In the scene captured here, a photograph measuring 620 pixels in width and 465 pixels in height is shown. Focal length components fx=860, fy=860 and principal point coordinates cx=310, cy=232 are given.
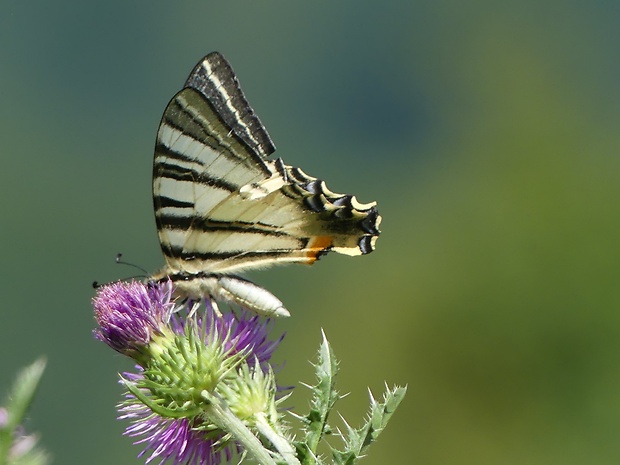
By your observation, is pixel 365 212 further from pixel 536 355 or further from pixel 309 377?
pixel 536 355

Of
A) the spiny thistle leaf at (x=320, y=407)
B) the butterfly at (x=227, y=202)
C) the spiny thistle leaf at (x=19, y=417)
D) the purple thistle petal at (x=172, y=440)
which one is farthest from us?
the butterfly at (x=227, y=202)

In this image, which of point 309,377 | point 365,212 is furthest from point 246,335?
point 309,377

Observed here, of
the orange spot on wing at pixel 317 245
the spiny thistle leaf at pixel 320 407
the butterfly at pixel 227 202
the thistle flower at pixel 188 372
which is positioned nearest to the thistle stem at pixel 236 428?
the thistle flower at pixel 188 372

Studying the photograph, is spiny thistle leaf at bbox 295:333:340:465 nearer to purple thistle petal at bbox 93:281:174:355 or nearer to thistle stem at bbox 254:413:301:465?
thistle stem at bbox 254:413:301:465

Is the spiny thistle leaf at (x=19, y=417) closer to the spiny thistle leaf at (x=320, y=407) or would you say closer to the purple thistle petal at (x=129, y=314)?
the spiny thistle leaf at (x=320, y=407)

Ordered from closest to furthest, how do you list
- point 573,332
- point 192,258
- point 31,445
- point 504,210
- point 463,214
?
point 31,445 → point 192,258 → point 573,332 → point 504,210 → point 463,214

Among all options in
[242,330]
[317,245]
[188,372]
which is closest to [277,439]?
[188,372]

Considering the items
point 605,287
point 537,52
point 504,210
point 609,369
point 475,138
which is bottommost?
point 609,369
